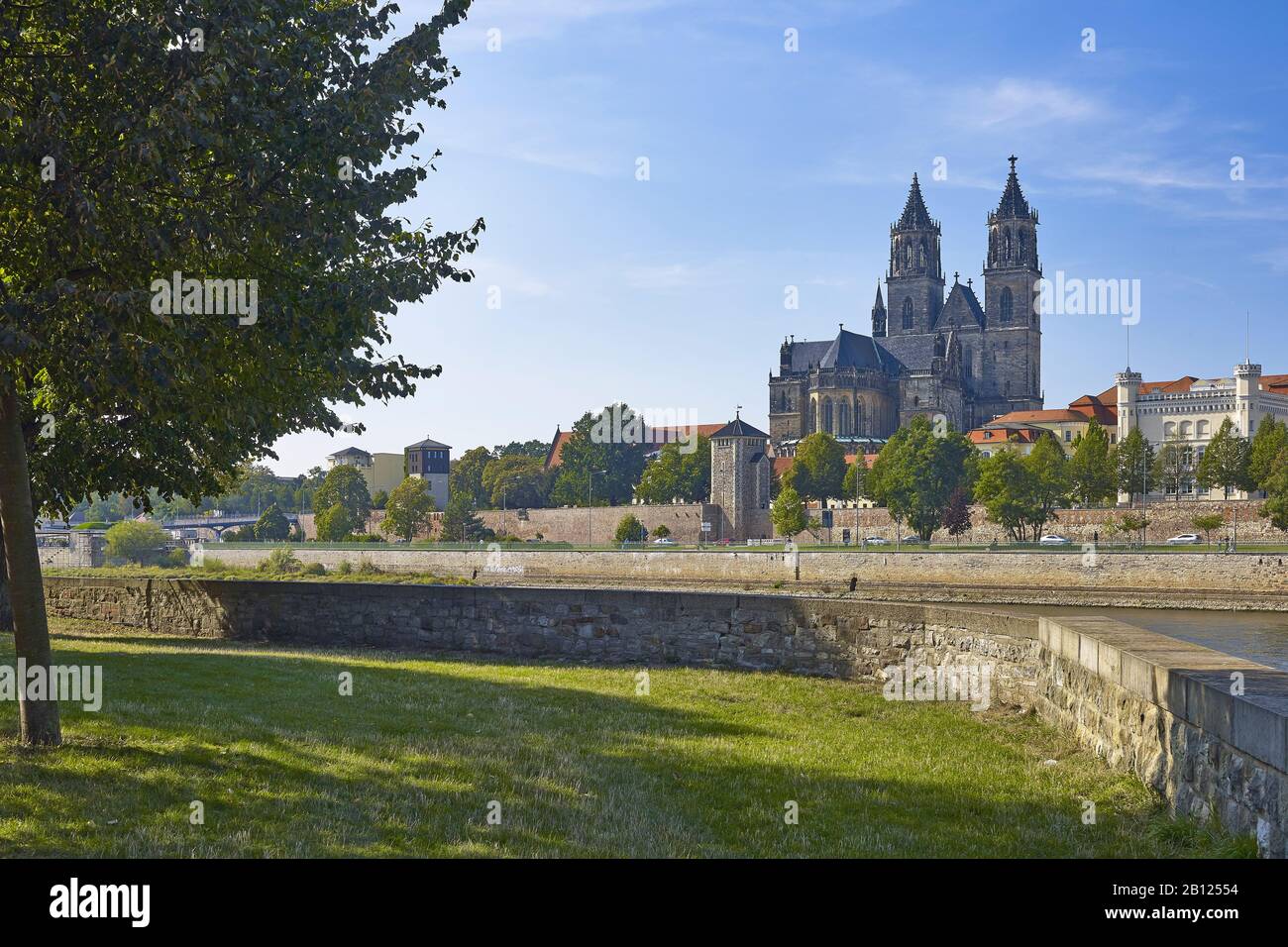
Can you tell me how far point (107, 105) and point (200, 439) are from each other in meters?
8.00

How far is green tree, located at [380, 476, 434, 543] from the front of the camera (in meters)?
114

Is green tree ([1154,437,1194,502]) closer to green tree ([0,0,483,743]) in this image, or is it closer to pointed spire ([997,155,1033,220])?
pointed spire ([997,155,1033,220])

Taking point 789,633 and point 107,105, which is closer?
point 107,105

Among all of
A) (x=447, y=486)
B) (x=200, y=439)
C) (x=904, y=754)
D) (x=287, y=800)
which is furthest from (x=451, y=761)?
(x=447, y=486)

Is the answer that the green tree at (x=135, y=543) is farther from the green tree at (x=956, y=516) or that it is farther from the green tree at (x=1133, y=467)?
the green tree at (x=1133, y=467)

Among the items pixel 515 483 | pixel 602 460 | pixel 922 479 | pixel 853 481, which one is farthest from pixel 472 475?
pixel 922 479

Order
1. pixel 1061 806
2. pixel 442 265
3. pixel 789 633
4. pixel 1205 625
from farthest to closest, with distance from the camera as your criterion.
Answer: pixel 1205 625 < pixel 789 633 < pixel 442 265 < pixel 1061 806

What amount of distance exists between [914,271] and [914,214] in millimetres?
9069

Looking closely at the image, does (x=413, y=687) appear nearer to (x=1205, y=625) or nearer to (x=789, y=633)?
(x=789, y=633)

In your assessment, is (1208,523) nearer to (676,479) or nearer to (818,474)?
(818,474)

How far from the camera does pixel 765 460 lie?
115938 mm

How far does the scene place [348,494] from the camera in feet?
425

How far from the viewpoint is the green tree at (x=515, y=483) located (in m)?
140

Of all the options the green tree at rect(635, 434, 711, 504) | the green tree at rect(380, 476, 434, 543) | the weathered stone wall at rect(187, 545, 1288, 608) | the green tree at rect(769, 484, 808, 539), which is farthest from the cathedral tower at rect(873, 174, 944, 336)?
the weathered stone wall at rect(187, 545, 1288, 608)
